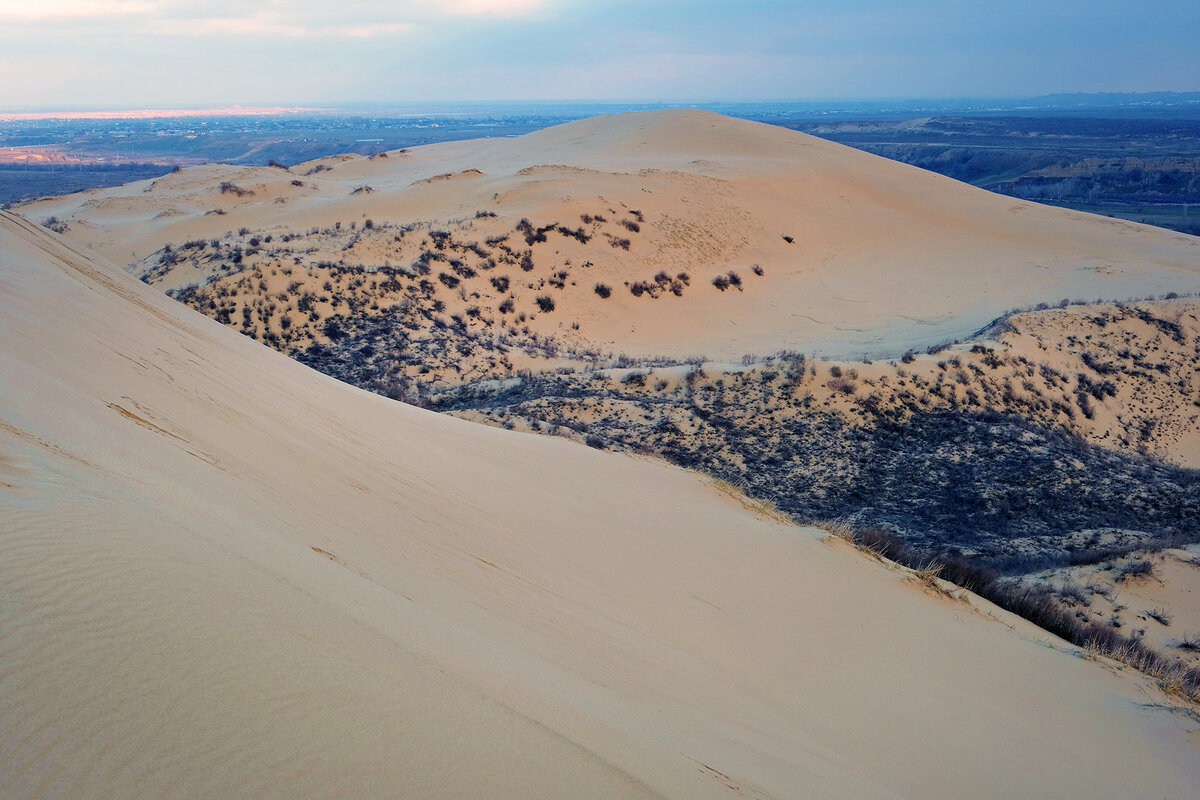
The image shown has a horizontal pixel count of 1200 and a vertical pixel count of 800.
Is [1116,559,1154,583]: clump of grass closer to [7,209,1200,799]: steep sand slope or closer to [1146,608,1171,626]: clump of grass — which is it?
[1146,608,1171,626]: clump of grass

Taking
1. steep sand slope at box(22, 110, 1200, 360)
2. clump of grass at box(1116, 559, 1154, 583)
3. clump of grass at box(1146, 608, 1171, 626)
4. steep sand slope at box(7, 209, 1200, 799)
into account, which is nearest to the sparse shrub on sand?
steep sand slope at box(22, 110, 1200, 360)

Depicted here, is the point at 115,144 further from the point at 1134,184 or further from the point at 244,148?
the point at 1134,184

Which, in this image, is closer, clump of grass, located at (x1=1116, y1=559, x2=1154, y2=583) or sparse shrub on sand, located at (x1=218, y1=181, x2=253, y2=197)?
clump of grass, located at (x1=1116, y1=559, x2=1154, y2=583)

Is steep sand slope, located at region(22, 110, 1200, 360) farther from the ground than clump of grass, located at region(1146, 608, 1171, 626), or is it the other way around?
steep sand slope, located at region(22, 110, 1200, 360)

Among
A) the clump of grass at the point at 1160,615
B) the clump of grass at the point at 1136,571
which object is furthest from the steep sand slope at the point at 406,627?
the clump of grass at the point at 1136,571

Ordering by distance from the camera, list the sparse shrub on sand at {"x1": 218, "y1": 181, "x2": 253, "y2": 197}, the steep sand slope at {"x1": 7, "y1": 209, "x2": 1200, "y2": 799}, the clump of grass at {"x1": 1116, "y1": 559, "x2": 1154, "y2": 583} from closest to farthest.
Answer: the steep sand slope at {"x1": 7, "y1": 209, "x2": 1200, "y2": 799}, the clump of grass at {"x1": 1116, "y1": 559, "x2": 1154, "y2": 583}, the sparse shrub on sand at {"x1": 218, "y1": 181, "x2": 253, "y2": 197}

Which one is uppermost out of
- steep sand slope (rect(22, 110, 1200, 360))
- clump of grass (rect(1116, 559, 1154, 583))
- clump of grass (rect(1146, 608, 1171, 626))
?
steep sand slope (rect(22, 110, 1200, 360))
